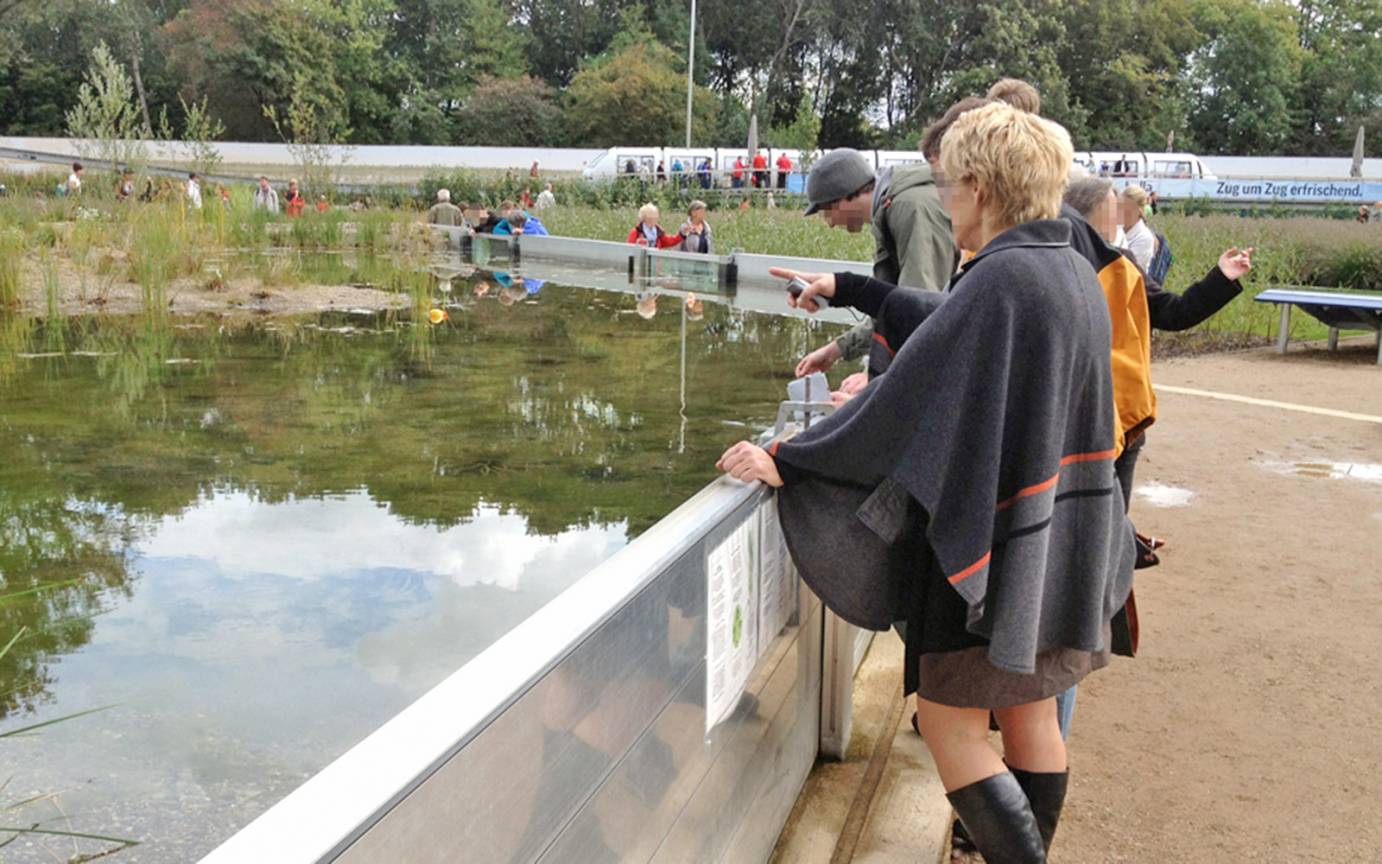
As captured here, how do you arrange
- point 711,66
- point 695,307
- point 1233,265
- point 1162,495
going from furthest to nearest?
point 711,66
point 695,307
point 1162,495
point 1233,265

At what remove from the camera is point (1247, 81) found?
59.9m

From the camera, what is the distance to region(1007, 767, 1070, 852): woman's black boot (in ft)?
8.27

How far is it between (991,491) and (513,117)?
182ft

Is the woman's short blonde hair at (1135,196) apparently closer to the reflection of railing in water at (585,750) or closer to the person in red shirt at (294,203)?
the reflection of railing in water at (585,750)

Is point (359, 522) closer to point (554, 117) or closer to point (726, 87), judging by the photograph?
point (554, 117)

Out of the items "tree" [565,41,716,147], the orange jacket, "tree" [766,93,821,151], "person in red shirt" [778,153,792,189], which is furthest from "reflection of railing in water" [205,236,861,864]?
"tree" [565,41,716,147]

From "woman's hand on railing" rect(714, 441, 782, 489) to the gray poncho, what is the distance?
0.19ft

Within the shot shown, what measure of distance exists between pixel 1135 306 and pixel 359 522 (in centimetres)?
410

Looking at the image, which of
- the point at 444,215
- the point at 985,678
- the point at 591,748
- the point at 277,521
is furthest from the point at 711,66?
the point at 591,748

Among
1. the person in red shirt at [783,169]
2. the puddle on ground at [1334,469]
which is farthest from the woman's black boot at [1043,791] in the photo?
the person in red shirt at [783,169]

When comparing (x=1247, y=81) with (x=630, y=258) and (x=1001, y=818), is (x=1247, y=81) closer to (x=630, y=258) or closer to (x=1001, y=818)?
(x=630, y=258)

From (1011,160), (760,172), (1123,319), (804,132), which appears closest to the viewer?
(1011,160)

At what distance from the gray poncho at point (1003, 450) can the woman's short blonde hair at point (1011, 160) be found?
81mm

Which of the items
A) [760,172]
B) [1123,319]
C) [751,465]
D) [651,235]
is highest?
[760,172]
